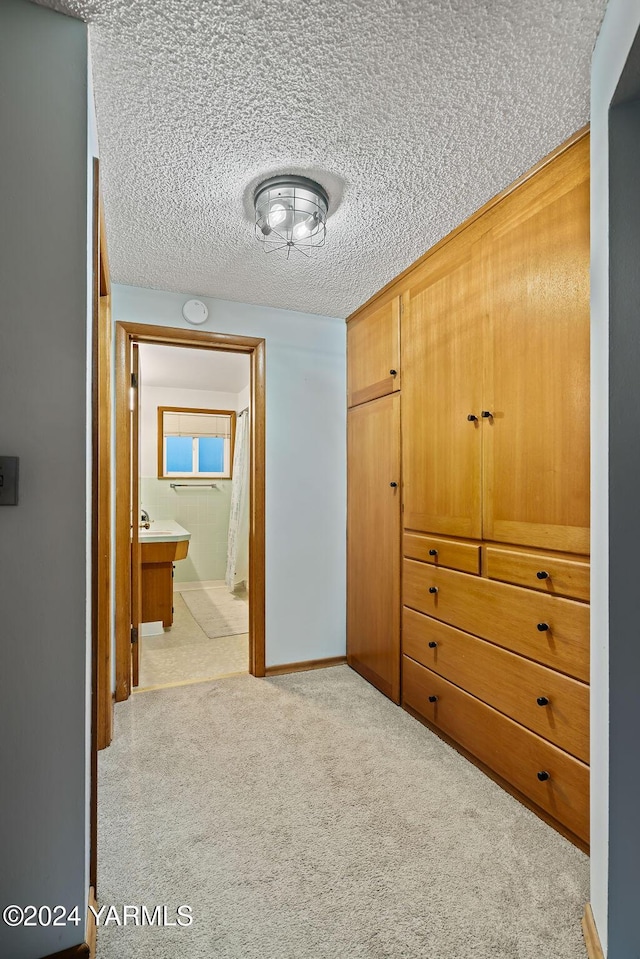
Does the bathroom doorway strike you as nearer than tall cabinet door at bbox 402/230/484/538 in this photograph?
No

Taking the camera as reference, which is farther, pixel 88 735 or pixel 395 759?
pixel 395 759

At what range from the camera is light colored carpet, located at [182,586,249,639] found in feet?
13.8

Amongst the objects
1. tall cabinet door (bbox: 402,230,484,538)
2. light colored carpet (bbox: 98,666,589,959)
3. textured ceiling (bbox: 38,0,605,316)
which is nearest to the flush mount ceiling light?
textured ceiling (bbox: 38,0,605,316)

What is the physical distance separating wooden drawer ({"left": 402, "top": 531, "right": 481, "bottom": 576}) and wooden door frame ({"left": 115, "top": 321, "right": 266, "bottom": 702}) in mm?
1006

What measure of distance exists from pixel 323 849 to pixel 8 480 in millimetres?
1494

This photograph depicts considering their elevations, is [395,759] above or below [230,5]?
below

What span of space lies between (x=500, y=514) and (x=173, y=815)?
1.67 meters

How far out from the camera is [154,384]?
19.0 feet

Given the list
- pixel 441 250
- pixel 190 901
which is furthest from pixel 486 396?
pixel 190 901

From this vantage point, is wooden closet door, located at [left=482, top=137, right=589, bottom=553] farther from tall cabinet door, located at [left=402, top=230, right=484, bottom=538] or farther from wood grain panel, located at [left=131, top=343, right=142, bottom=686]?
wood grain panel, located at [left=131, top=343, right=142, bottom=686]

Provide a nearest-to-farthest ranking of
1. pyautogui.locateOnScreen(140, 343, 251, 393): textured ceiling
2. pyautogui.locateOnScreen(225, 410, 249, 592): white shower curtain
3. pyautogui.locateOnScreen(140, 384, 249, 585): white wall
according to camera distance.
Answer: pyautogui.locateOnScreen(140, 343, 251, 393): textured ceiling
pyautogui.locateOnScreen(225, 410, 249, 592): white shower curtain
pyautogui.locateOnScreen(140, 384, 249, 585): white wall

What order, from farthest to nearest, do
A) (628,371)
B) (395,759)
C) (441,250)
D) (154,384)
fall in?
(154,384), (441,250), (395,759), (628,371)

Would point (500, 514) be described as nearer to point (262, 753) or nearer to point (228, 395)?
point (262, 753)

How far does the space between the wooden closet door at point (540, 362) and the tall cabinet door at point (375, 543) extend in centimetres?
81
